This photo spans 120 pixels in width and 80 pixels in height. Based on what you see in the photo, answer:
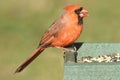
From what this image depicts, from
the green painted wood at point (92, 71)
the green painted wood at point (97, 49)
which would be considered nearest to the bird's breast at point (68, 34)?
the green painted wood at point (97, 49)

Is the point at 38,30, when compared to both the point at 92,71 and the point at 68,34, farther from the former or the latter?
the point at 92,71

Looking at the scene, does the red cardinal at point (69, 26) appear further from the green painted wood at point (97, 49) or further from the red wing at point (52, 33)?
the green painted wood at point (97, 49)

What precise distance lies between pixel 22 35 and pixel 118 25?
4.73ft

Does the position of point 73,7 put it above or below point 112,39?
above

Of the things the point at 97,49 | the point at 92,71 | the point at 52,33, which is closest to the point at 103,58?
the point at 97,49

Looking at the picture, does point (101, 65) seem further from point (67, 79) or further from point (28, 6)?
point (28, 6)

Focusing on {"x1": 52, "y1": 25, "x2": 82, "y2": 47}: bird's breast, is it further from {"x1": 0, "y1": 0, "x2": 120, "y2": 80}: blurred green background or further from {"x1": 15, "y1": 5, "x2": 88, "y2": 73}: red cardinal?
{"x1": 0, "y1": 0, "x2": 120, "y2": 80}: blurred green background

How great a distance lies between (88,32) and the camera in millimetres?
11109

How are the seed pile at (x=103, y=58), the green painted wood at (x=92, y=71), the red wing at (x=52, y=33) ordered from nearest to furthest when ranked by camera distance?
1. the green painted wood at (x=92, y=71)
2. the seed pile at (x=103, y=58)
3. the red wing at (x=52, y=33)

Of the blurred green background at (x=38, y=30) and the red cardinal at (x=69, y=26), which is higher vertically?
the red cardinal at (x=69, y=26)

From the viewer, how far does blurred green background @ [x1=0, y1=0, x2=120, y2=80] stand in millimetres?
9828

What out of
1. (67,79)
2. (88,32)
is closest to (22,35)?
(88,32)

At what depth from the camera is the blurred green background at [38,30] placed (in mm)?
9828

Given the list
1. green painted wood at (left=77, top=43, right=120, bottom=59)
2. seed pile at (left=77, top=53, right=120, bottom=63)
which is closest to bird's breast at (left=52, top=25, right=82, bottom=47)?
green painted wood at (left=77, top=43, right=120, bottom=59)
